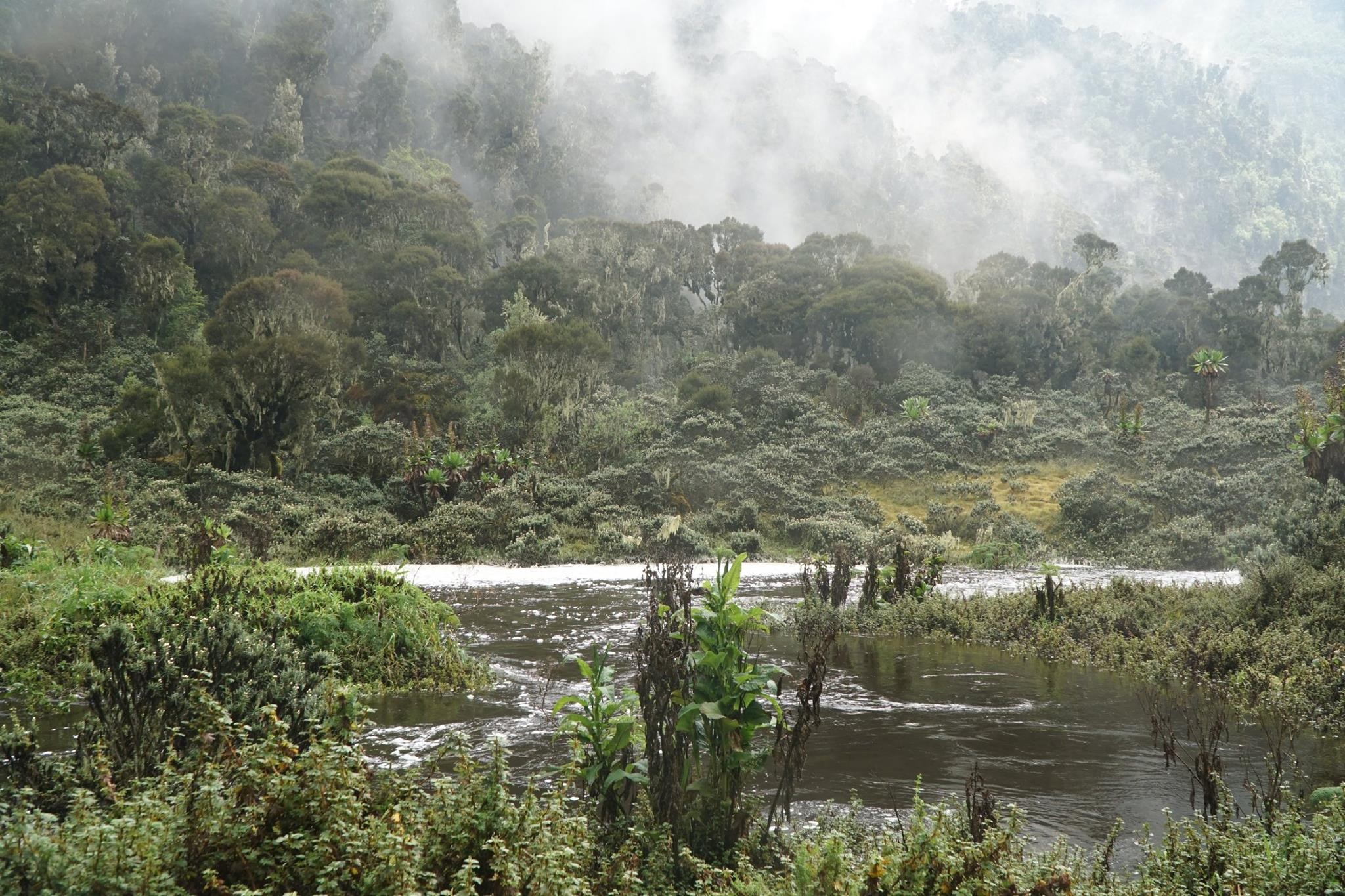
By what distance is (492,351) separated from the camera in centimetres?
4828

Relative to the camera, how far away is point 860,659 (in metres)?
12.6

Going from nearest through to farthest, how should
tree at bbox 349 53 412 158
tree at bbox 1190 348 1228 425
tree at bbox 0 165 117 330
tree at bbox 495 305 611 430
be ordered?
tree at bbox 495 305 611 430
tree at bbox 0 165 117 330
tree at bbox 1190 348 1228 425
tree at bbox 349 53 412 158

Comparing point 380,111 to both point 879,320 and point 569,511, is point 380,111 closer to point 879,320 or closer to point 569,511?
point 879,320

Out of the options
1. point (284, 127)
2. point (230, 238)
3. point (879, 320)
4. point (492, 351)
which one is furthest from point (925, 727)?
point (284, 127)

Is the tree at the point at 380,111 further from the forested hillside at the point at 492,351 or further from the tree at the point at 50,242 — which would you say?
the tree at the point at 50,242

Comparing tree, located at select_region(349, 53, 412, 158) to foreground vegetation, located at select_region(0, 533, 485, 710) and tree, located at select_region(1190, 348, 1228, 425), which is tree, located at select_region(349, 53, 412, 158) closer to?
tree, located at select_region(1190, 348, 1228, 425)

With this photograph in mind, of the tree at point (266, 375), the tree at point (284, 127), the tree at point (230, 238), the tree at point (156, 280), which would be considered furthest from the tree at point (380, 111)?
the tree at point (266, 375)

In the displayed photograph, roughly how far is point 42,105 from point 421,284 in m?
22.2

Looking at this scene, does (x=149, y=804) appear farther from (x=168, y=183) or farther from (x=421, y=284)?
(x=168, y=183)

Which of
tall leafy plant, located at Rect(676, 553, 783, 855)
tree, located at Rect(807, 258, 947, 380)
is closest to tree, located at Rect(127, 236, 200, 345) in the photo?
tree, located at Rect(807, 258, 947, 380)

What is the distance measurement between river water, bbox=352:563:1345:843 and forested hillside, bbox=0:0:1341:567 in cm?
741

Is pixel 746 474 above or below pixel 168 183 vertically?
below

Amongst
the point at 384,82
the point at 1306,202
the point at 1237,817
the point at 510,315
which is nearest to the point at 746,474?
the point at 510,315

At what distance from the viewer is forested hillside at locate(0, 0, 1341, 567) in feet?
100
